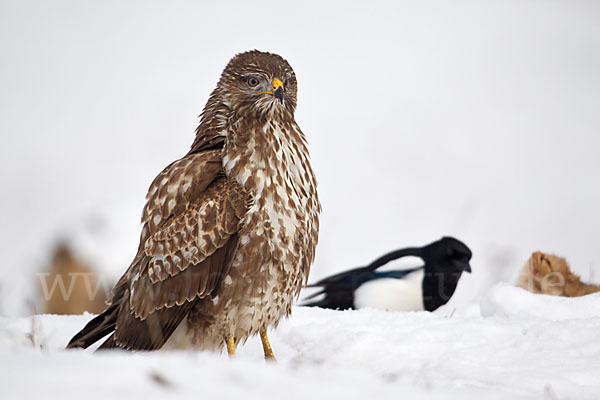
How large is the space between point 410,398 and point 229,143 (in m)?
2.28

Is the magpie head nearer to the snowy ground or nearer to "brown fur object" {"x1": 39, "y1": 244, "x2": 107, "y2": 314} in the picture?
the snowy ground

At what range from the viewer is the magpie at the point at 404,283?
7566mm

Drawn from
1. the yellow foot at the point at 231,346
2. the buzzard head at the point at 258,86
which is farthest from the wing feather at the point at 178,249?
the buzzard head at the point at 258,86

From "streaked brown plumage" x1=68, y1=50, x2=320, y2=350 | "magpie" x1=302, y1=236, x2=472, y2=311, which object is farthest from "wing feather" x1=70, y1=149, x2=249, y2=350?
"magpie" x1=302, y1=236, x2=472, y2=311

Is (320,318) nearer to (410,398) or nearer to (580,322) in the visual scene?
(580,322)

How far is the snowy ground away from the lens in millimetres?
1827

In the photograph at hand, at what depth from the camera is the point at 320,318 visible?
499 cm

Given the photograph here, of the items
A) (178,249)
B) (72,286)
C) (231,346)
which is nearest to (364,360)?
(231,346)

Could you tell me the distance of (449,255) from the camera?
790 centimetres

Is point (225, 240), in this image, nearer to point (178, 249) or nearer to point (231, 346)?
point (178, 249)

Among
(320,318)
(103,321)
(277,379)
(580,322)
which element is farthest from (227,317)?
(580,322)

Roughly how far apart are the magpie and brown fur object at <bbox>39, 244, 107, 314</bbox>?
2.41m

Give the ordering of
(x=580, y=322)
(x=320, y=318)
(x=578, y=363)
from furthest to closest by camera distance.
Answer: (x=320, y=318) < (x=580, y=322) < (x=578, y=363)

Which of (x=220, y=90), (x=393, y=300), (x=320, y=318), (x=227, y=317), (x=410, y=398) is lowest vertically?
(x=393, y=300)
